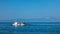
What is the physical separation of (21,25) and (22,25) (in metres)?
0.36

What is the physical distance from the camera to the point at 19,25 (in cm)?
2189

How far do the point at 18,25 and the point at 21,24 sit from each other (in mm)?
897

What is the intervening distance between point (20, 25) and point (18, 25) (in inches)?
30.7

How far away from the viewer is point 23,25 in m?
22.5

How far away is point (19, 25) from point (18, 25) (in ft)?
1.33

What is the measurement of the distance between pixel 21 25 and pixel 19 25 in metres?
0.31

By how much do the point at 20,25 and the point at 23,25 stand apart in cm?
102

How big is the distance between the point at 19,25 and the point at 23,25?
33.3 inches

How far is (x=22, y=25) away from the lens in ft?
72.9

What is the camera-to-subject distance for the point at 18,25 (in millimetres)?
22250

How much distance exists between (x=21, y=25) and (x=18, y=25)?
0.61 m

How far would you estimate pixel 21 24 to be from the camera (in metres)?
21.5
